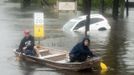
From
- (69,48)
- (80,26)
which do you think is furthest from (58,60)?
(80,26)

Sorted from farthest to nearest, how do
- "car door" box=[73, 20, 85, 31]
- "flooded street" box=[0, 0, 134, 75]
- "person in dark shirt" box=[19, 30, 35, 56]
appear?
"car door" box=[73, 20, 85, 31], "person in dark shirt" box=[19, 30, 35, 56], "flooded street" box=[0, 0, 134, 75]

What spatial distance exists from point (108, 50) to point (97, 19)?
49.8 ft

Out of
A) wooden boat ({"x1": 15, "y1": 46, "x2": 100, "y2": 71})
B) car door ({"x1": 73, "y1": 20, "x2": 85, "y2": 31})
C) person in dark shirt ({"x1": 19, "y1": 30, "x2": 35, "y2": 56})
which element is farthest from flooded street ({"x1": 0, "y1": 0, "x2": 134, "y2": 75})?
car door ({"x1": 73, "y1": 20, "x2": 85, "y2": 31})

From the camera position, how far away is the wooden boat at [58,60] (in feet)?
63.2

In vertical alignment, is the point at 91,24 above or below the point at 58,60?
below

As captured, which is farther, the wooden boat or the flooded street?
the flooded street

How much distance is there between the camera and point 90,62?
19.1 metres

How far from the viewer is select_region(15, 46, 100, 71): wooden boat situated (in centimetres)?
1925

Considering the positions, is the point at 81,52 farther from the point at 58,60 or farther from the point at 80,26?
the point at 80,26

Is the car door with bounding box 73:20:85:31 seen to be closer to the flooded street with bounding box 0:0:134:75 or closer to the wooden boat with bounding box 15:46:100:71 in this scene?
the flooded street with bounding box 0:0:134:75

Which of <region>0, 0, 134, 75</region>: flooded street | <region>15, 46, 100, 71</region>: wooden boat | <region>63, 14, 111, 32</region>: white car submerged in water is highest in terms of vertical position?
<region>15, 46, 100, 71</region>: wooden boat

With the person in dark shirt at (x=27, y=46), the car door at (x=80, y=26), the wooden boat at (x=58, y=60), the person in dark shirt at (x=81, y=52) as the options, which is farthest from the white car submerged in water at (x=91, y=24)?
the person in dark shirt at (x=81, y=52)

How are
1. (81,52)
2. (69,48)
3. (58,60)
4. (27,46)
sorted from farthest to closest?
(69,48), (27,46), (58,60), (81,52)

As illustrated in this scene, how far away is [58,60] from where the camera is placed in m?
21.4
